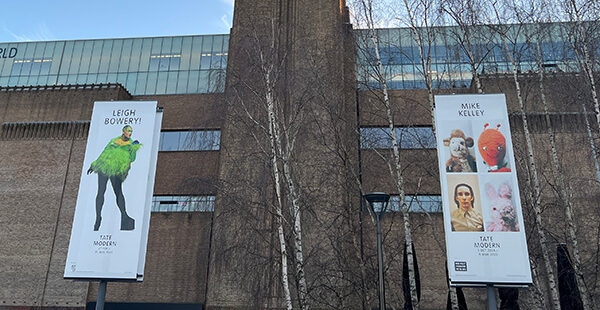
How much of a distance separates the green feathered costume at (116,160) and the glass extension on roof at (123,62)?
1604 centimetres

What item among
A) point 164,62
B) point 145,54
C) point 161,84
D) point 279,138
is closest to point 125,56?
point 145,54

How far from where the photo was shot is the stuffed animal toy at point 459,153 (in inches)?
400

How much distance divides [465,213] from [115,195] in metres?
8.14

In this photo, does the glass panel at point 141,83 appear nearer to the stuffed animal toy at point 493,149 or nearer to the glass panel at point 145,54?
the glass panel at point 145,54

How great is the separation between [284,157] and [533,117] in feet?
46.9

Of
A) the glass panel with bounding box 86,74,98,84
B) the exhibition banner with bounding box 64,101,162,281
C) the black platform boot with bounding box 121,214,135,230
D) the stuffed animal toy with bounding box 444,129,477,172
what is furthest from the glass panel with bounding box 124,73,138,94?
the stuffed animal toy with bounding box 444,129,477,172

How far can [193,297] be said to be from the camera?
21734 millimetres

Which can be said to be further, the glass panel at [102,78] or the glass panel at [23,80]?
the glass panel at [23,80]

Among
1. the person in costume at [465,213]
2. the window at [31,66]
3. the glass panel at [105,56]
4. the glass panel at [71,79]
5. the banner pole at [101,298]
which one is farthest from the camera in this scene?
the window at [31,66]

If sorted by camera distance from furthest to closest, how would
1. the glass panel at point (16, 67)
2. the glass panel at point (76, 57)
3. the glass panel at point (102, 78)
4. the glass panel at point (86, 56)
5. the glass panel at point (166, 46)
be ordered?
the glass panel at point (16, 67), the glass panel at point (76, 57), the glass panel at point (86, 56), the glass panel at point (166, 46), the glass panel at point (102, 78)

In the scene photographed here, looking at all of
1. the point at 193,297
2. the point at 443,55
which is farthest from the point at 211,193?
the point at 443,55

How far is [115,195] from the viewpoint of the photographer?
10.7 metres

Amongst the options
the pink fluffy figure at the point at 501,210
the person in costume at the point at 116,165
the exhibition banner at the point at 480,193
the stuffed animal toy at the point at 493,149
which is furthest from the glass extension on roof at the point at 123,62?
the pink fluffy figure at the point at 501,210

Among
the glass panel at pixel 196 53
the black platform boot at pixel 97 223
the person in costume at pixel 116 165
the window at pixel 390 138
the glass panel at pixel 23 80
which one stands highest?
the glass panel at pixel 196 53
